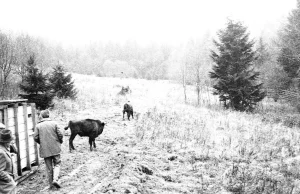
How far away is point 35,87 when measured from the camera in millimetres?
13969

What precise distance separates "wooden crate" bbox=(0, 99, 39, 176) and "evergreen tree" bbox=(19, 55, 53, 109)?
7.75 meters

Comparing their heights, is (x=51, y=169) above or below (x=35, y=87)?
below

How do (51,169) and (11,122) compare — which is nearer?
(51,169)

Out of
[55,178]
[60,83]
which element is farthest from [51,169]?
[60,83]

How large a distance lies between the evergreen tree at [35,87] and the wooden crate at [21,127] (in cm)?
775

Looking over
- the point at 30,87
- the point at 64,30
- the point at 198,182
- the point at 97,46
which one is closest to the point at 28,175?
the point at 198,182

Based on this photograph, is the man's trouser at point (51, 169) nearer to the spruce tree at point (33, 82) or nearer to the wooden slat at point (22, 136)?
the wooden slat at point (22, 136)

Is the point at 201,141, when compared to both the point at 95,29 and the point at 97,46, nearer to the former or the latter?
the point at 97,46

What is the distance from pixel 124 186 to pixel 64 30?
121 metres

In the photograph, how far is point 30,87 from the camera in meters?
13.8

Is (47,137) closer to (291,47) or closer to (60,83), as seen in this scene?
(60,83)

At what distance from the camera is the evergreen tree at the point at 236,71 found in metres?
20.1

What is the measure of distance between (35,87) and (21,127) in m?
8.39

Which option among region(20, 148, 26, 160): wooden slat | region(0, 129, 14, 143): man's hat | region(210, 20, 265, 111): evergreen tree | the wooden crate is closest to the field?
the wooden crate
